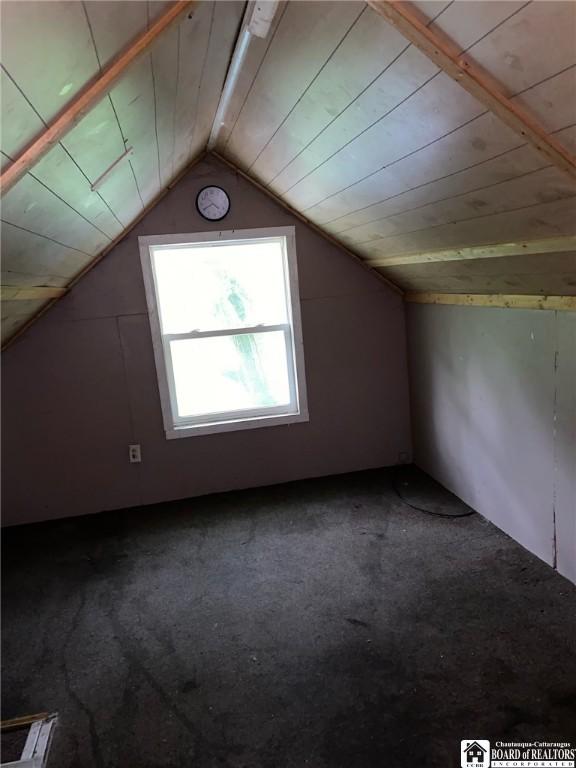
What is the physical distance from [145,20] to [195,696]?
2132mm

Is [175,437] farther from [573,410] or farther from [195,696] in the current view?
[573,410]

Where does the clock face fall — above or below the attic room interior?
above

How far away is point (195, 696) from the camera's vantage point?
6.07 ft

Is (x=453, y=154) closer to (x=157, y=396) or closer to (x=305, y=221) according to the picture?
(x=305, y=221)

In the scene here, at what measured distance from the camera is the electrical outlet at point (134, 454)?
136 inches

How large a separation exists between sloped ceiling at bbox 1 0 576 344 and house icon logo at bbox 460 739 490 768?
1656mm

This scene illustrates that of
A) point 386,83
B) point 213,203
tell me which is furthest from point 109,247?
point 386,83

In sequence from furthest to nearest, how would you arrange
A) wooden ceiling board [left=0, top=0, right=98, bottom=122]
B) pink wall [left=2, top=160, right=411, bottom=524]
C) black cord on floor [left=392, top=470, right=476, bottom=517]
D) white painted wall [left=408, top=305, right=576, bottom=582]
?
pink wall [left=2, top=160, right=411, bottom=524] → black cord on floor [left=392, top=470, right=476, bottom=517] → white painted wall [left=408, top=305, right=576, bottom=582] → wooden ceiling board [left=0, top=0, right=98, bottom=122]

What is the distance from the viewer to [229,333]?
3.49 meters

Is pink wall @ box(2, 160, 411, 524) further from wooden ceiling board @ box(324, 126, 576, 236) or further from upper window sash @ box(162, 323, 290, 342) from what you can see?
wooden ceiling board @ box(324, 126, 576, 236)

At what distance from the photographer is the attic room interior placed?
4.32 feet

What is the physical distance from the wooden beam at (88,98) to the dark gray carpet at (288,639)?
1.79m

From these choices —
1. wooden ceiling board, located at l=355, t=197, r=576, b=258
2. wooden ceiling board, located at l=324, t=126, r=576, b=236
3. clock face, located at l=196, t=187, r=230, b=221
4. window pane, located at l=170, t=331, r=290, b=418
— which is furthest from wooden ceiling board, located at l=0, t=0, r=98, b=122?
window pane, located at l=170, t=331, r=290, b=418

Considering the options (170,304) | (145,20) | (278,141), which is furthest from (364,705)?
(170,304)
